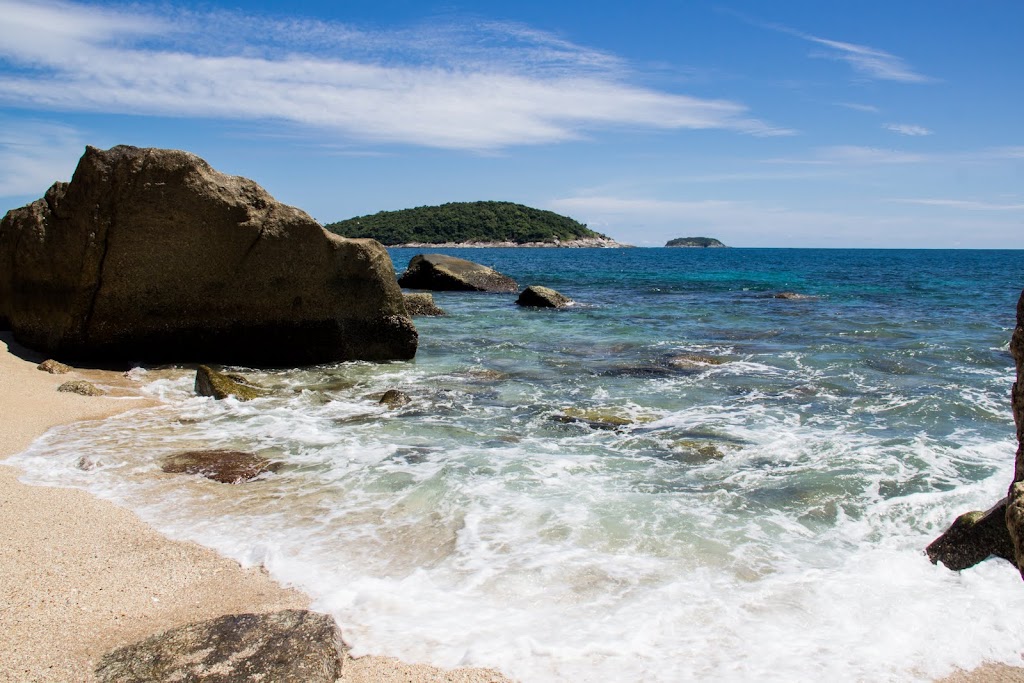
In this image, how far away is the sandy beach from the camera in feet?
11.3

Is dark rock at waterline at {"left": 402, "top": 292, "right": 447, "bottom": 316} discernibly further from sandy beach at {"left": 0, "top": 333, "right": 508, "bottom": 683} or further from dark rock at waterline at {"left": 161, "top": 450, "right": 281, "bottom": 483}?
sandy beach at {"left": 0, "top": 333, "right": 508, "bottom": 683}

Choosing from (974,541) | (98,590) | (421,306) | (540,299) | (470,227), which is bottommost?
(98,590)

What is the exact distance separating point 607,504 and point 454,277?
2265cm

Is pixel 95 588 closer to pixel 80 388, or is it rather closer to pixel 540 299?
pixel 80 388

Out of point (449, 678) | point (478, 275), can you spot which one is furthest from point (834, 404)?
point (478, 275)

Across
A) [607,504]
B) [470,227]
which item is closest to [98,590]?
[607,504]

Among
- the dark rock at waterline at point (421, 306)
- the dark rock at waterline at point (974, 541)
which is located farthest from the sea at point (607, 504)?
the dark rock at waterline at point (421, 306)

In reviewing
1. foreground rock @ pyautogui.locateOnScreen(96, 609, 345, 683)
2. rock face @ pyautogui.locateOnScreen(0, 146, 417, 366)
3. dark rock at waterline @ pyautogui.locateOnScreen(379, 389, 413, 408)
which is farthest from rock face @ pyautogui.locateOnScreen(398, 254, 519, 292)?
foreground rock @ pyautogui.locateOnScreen(96, 609, 345, 683)

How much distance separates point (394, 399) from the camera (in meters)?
9.30

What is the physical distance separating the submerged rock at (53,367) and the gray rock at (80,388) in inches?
33.0

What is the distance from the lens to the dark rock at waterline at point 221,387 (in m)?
9.11

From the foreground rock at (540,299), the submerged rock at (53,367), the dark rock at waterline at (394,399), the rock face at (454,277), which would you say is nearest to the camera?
the dark rock at waterline at (394,399)

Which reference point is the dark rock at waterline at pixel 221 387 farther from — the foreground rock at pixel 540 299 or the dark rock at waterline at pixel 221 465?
the foreground rock at pixel 540 299

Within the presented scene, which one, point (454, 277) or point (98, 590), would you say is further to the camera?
point (454, 277)
